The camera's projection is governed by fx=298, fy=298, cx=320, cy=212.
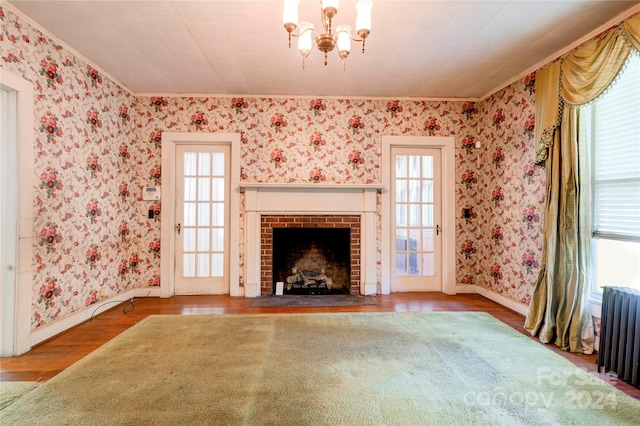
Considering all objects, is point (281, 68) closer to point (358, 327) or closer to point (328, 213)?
point (328, 213)

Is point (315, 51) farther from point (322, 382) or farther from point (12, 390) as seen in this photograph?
point (12, 390)

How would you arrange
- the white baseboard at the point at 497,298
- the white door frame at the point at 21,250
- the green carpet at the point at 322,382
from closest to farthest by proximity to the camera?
the green carpet at the point at 322,382 → the white door frame at the point at 21,250 → the white baseboard at the point at 497,298

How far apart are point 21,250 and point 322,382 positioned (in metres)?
2.55

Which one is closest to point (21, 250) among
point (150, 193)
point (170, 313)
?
point (170, 313)

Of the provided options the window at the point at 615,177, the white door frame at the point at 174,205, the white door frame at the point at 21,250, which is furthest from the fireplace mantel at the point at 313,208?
the window at the point at 615,177

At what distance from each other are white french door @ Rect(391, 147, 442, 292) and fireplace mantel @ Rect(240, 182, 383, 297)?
393 mm

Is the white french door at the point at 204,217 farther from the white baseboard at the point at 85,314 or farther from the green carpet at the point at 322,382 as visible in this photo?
the green carpet at the point at 322,382

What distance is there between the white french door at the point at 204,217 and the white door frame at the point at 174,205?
10 centimetres

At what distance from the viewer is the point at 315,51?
2.87 m

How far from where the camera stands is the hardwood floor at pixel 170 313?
2172 millimetres

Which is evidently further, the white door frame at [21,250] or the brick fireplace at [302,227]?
the brick fireplace at [302,227]

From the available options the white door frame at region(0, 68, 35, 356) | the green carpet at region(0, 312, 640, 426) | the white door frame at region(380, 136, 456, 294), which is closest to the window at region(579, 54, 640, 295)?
the green carpet at region(0, 312, 640, 426)

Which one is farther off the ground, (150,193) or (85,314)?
(150,193)

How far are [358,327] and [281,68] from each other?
277cm
